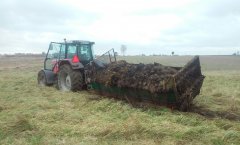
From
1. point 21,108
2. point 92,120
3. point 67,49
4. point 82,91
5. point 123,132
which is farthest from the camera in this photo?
point 67,49

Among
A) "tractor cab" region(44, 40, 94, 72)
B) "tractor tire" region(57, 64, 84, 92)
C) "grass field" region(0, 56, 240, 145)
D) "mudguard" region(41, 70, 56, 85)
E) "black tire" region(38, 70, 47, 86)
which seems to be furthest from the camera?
"black tire" region(38, 70, 47, 86)

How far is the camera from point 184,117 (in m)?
8.91

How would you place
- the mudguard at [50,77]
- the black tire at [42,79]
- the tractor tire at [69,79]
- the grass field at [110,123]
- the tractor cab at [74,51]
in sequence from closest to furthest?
1. the grass field at [110,123]
2. the tractor tire at [69,79]
3. the tractor cab at [74,51]
4. the mudguard at [50,77]
5. the black tire at [42,79]

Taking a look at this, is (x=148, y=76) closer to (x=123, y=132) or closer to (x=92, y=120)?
(x=92, y=120)

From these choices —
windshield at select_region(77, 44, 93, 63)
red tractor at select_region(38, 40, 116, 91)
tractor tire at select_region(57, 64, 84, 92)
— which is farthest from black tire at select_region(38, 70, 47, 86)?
windshield at select_region(77, 44, 93, 63)

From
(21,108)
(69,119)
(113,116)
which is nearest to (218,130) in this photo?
(113,116)

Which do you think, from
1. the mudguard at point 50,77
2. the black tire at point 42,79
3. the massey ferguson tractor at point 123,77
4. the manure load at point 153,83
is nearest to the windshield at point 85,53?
the massey ferguson tractor at point 123,77

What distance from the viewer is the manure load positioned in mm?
9875

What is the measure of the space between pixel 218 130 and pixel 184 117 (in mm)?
1192

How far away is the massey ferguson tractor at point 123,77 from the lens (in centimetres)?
995

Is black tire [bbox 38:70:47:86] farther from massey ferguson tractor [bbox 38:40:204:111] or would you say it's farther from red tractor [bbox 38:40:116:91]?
massey ferguson tractor [bbox 38:40:204:111]

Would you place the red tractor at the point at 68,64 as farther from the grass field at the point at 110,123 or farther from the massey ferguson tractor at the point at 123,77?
the grass field at the point at 110,123

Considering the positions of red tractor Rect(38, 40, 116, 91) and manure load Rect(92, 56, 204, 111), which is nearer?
manure load Rect(92, 56, 204, 111)

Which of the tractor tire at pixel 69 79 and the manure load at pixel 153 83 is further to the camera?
the tractor tire at pixel 69 79
